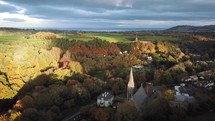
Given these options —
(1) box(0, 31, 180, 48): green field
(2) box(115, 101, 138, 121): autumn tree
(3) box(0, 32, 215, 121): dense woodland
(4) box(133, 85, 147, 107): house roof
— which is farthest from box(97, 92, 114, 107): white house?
(1) box(0, 31, 180, 48): green field

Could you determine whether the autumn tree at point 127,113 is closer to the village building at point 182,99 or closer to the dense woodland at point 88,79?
the dense woodland at point 88,79

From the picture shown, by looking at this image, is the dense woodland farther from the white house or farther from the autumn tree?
the white house

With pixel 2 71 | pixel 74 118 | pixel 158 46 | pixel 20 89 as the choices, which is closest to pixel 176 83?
pixel 74 118

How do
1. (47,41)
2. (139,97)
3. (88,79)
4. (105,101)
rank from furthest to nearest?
(47,41) < (88,79) < (105,101) < (139,97)

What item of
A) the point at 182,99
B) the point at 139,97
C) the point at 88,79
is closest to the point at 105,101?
the point at 139,97

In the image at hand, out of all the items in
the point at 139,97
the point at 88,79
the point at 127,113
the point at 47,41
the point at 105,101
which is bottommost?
the point at 105,101

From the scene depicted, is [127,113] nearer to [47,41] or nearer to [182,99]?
[182,99]

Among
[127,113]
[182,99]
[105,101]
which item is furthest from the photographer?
[105,101]

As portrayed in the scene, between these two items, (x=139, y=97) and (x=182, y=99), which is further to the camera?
(x=182, y=99)

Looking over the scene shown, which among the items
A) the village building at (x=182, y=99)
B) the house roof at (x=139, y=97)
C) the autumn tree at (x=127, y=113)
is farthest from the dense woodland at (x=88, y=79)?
the house roof at (x=139, y=97)
